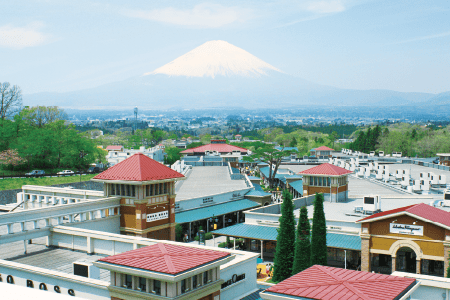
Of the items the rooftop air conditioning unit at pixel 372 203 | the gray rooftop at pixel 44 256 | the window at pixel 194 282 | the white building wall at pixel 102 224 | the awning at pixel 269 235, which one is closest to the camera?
the window at pixel 194 282

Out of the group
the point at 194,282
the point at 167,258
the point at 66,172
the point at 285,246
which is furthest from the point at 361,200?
the point at 66,172

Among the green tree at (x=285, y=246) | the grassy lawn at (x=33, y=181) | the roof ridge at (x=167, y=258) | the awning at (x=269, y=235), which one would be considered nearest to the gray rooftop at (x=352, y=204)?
the awning at (x=269, y=235)

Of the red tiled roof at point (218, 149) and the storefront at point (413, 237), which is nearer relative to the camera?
the storefront at point (413, 237)

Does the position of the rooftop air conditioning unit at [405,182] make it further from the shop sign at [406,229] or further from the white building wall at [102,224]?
the white building wall at [102,224]

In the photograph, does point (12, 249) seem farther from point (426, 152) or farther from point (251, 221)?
point (426, 152)

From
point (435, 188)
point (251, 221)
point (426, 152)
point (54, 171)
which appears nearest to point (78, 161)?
point (54, 171)
